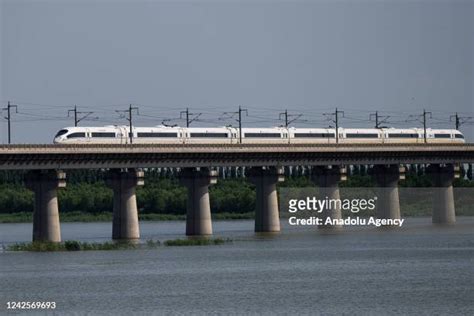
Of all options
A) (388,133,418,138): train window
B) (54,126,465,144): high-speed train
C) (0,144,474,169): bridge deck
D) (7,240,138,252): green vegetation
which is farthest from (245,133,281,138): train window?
(7,240,138,252): green vegetation

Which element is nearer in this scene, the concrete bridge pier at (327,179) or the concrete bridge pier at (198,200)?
the concrete bridge pier at (198,200)

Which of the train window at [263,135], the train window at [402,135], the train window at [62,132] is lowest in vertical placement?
the train window at [62,132]

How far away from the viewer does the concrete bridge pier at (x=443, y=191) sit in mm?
173000

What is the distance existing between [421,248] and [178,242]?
2142cm

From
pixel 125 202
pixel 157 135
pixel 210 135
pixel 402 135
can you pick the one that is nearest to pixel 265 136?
pixel 210 135

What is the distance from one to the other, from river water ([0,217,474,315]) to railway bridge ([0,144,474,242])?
12.0 metres

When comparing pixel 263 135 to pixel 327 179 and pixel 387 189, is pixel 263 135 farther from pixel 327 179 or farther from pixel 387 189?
pixel 387 189

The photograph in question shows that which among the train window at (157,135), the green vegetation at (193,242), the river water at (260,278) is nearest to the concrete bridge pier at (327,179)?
the train window at (157,135)

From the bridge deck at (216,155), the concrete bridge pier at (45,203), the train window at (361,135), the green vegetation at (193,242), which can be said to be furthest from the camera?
the train window at (361,135)

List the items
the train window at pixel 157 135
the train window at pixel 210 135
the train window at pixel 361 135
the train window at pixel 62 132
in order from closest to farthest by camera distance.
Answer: the train window at pixel 62 132 → the train window at pixel 157 135 → the train window at pixel 210 135 → the train window at pixel 361 135

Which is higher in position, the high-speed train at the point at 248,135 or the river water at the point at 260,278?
the high-speed train at the point at 248,135

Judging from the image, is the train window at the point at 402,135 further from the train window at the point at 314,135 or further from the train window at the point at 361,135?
the train window at the point at 314,135

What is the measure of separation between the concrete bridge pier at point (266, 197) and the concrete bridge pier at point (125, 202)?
47.4 feet

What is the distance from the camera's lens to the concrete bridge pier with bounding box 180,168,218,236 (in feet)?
484
